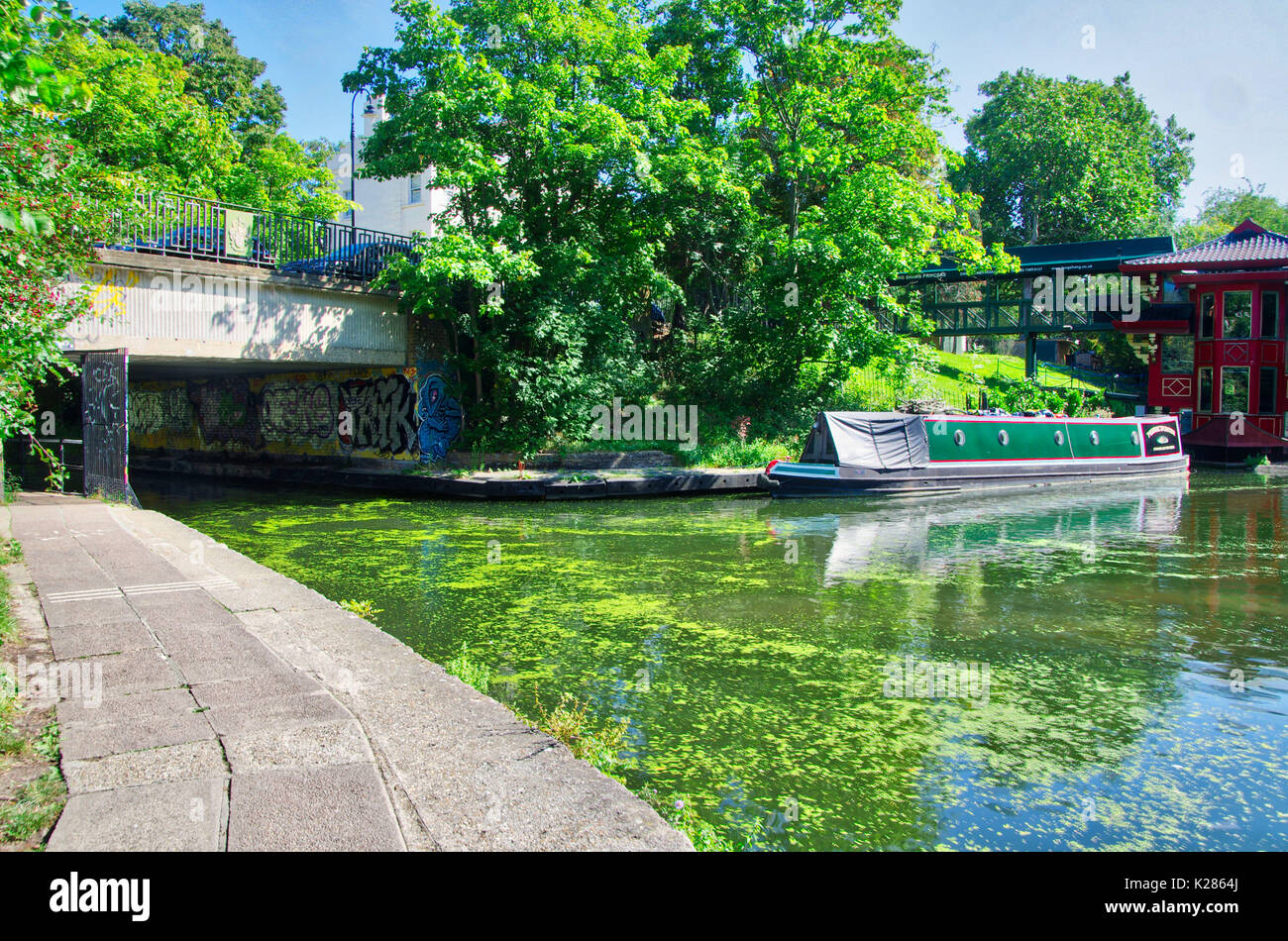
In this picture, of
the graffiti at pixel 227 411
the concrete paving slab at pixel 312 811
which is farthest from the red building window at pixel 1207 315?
the concrete paving slab at pixel 312 811

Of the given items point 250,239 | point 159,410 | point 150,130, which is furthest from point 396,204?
point 250,239

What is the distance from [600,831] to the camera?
8.62ft

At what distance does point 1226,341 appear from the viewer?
26391 mm

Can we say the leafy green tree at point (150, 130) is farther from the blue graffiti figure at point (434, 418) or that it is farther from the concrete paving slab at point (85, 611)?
the concrete paving slab at point (85, 611)

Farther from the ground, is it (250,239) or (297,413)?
(250,239)

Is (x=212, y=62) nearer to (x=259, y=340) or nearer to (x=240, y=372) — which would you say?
(x=240, y=372)

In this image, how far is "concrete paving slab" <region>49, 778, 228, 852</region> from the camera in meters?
2.43

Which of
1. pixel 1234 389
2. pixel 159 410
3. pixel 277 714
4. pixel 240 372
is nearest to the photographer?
pixel 277 714

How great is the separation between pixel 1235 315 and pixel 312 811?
31539 mm

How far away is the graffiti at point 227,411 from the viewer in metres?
22.3

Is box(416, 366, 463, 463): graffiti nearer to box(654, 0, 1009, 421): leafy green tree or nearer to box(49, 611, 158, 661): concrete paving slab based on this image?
box(654, 0, 1009, 421): leafy green tree

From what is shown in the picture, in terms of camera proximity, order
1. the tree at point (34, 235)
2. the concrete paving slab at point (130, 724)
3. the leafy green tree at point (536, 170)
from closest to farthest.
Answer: the concrete paving slab at point (130, 724) < the tree at point (34, 235) < the leafy green tree at point (536, 170)

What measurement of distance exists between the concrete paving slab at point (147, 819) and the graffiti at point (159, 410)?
81.5ft

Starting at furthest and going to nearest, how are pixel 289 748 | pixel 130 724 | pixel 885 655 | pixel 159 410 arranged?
1. pixel 159 410
2. pixel 885 655
3. pixel 130 724
4. pixel 289 748
